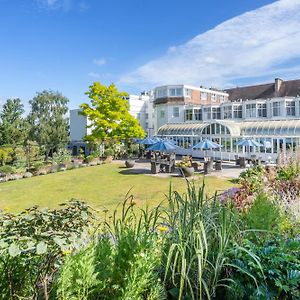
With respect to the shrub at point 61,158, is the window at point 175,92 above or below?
above

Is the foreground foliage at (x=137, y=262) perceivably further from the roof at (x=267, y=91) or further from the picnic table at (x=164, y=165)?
the roof at (x=267, y=91)

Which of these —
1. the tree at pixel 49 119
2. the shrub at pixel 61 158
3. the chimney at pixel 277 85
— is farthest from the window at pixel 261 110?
the tree at pixel 49 119

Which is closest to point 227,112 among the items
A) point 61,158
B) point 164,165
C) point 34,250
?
point 164,165

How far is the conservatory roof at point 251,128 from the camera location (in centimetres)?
2866

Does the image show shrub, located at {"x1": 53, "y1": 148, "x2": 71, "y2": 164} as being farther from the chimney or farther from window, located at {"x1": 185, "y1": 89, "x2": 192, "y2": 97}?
the chimney

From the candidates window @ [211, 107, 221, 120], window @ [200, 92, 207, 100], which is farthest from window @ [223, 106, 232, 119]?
window @ [200, 92, 207, 100]

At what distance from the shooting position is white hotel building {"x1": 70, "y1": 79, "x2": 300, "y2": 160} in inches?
1183

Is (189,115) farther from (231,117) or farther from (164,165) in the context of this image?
(164,165)

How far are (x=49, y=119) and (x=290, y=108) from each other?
34.8 m

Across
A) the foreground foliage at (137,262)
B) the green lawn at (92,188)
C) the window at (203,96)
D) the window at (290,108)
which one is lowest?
the green lawn at (92,188)

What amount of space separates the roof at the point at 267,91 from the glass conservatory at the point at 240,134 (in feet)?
48.7

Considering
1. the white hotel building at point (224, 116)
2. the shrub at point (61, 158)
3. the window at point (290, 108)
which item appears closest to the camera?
the shrub at point (61, 158)

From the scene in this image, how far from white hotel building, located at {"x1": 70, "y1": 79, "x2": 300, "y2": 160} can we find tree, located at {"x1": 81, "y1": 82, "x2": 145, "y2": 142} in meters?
8.70

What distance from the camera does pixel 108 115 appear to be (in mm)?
31672
